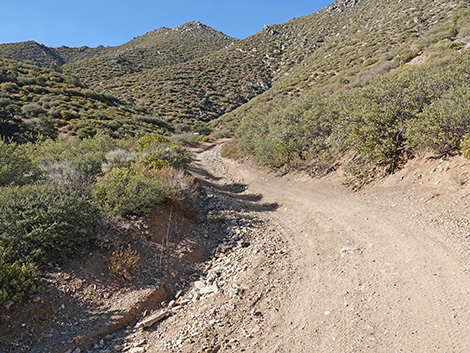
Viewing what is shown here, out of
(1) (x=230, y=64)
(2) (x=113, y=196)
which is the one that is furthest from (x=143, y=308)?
(1) (x=230, y=64)

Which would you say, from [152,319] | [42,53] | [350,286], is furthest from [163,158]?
[42,53]

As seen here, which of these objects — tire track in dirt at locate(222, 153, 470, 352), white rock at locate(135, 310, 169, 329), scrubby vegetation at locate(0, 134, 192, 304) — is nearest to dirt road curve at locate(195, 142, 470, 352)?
tire track in dirt at locate(222, 153, 470, 352)

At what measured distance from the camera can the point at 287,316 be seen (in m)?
3.85

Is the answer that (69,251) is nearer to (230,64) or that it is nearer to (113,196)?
(113,196)

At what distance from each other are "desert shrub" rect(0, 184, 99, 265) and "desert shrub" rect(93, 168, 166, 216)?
0.56m

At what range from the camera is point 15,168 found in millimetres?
6883

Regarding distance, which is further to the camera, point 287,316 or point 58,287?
point 58,287

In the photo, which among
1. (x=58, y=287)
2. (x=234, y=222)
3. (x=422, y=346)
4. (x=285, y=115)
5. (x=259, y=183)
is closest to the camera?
(x=422, y=346)

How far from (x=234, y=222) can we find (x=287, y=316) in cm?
414

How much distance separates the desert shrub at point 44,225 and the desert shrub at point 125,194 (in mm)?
563

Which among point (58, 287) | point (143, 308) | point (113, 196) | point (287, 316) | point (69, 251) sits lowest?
point (287, 316)

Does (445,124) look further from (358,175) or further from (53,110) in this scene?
(53,110)

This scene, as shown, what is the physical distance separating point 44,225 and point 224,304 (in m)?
3.46

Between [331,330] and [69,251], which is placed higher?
[69,251]
